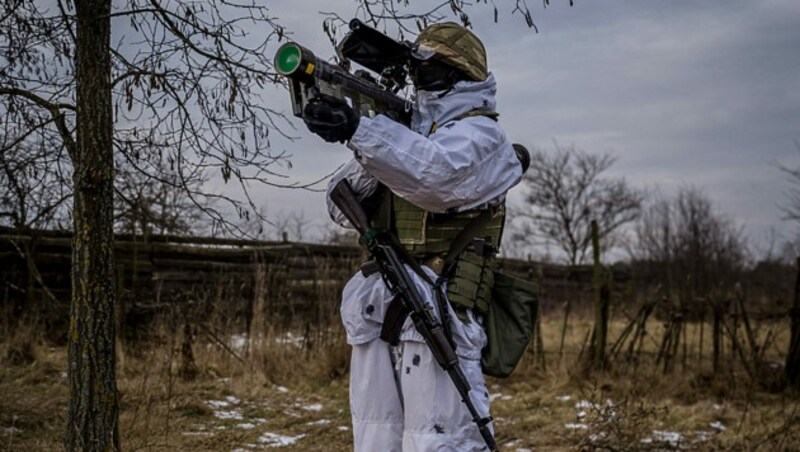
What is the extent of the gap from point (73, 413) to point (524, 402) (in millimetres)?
4866

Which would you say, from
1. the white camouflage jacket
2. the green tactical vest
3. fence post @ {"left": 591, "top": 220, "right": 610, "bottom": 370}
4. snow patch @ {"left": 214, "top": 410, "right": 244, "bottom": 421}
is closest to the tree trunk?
the white camouflage jacket

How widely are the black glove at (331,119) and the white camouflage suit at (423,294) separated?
0.14 feet

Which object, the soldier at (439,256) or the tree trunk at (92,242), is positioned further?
the tree trunk at (92,242)

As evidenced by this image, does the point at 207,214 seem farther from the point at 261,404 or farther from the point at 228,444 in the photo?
the point at 261,404

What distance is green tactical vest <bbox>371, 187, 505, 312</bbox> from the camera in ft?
9.52

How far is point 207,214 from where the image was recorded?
3.98 metres

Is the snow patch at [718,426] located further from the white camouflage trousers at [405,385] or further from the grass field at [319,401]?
the white camouflage trousers at [405,385]

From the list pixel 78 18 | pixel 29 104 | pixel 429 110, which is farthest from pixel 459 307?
pixel 29 104

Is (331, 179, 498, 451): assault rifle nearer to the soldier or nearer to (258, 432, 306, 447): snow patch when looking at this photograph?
the soldier

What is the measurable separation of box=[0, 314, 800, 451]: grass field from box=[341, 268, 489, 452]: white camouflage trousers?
82.7 inches

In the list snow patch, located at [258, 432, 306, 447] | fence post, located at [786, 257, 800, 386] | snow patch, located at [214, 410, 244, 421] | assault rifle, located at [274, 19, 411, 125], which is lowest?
snow patch, located at [258, 432, 306, 447]

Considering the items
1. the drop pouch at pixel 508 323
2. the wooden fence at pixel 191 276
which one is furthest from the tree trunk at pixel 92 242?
the wooden fence at pixel 191 276

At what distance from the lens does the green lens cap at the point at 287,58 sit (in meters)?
2.48

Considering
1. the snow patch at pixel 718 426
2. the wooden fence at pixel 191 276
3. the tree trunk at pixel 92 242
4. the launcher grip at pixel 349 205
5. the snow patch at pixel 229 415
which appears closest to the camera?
the launcher grip at pixel 349 205
